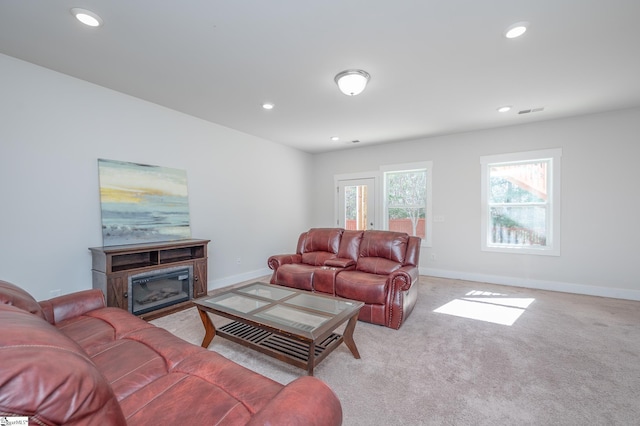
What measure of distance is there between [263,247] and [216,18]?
383 centimetres

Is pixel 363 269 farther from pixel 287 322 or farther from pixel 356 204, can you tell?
pixel 356 204

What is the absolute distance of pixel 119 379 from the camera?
119 cm

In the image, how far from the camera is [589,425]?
5.07ft

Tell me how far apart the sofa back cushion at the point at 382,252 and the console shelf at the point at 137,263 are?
2112 millimetres

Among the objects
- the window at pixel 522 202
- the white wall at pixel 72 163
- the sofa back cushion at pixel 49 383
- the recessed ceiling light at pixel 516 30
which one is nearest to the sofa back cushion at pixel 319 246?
the white wall at pixel 72 163

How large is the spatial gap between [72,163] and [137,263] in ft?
4.12

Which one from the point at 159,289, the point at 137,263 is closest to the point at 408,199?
the point at 159,289

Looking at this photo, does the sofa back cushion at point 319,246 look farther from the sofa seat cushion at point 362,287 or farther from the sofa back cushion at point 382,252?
the sofa seat cushion at point 362,287

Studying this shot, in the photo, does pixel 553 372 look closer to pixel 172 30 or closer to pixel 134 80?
pixel 172 30

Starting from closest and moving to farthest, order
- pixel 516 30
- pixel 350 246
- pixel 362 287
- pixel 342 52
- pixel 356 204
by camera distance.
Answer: pixel 516 30
pixel 342 52
pixel 362 287
pixel 350 246
pixel 356 204

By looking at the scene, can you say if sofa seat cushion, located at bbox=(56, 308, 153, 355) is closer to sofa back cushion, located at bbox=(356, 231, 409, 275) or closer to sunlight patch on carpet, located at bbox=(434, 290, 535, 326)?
sofa back cushion, located at bbox=(356, 231, 409, 275)

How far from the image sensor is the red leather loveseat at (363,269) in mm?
2834

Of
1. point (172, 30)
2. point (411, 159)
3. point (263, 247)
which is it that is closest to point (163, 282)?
point (263, 247)

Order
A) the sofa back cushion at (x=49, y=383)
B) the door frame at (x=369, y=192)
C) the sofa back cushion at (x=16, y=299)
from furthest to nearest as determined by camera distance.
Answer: the door frame at (x=369, y=192)
the sofa back cushion at (x=16, y=299)
the sofa back cushion at (x=49, y=383)
